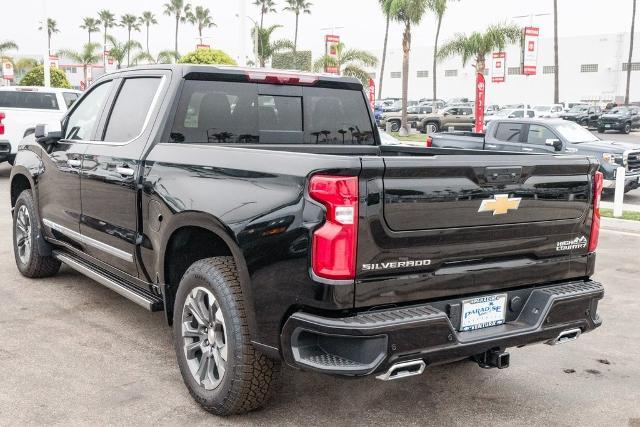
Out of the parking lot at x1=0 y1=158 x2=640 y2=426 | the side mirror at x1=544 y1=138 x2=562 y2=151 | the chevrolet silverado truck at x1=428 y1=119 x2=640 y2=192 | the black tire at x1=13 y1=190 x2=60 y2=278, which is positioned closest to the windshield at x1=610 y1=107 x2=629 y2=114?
the chevrolet silverado truck at x1=428 y1=119 x2=640 y2=192

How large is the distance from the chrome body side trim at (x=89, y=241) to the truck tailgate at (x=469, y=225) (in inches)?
85.1

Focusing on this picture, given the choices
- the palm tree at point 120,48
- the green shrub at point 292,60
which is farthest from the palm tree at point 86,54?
the green shrub at point 292,60

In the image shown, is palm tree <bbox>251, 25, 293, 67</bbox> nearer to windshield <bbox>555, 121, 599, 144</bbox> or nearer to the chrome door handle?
windshield <bbox>555, 121, 599, 144</bbox>

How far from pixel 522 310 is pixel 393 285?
90 cm

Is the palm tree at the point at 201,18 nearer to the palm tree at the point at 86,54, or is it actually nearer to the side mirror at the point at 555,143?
the palm tree at the point at 86,54

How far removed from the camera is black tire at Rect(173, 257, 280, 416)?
3.63 metres

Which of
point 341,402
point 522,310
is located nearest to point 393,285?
point 522,310

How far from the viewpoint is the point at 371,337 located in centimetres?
316

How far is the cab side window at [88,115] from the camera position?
216 inches

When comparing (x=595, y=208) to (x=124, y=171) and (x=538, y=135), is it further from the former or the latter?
(x=538, y=135)

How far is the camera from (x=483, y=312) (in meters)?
3.63

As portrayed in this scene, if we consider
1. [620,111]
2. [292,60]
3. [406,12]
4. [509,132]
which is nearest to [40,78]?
[292,60]

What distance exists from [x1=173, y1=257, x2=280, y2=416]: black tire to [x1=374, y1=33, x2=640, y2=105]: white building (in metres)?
68.4

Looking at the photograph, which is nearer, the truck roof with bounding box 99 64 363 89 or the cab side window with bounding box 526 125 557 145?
the truck roof with bounding box 99 64 363 89
